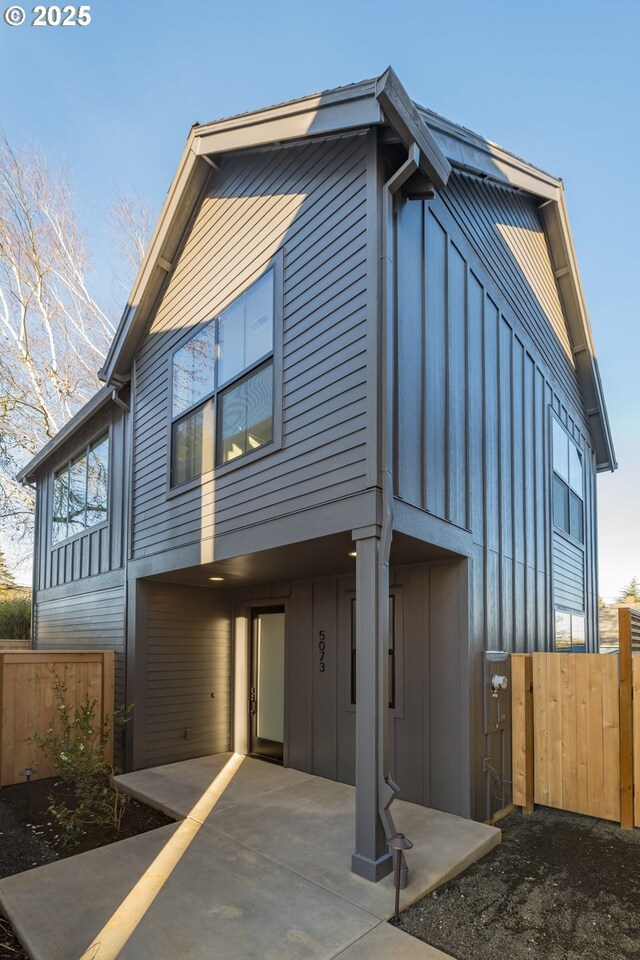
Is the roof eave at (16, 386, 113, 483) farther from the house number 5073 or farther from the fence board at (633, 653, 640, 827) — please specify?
the fence board at (633, 653, 640, 827)

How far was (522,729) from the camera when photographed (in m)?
5.96

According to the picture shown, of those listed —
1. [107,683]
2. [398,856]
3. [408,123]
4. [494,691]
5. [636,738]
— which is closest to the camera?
[398,856]

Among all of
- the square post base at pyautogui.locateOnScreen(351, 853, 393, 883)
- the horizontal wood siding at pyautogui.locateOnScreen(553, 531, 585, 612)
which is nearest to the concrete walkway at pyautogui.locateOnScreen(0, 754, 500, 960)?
the square post base at pyautogui.locateOnScreen(351, 853, 393, 883)

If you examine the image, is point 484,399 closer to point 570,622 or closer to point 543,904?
point 543,904

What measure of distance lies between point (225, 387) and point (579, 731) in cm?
471

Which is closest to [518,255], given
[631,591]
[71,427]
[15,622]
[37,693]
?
[71,427]

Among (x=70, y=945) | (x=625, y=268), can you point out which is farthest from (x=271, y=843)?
(x=625, y=268)

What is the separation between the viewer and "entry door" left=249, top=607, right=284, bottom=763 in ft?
25.3

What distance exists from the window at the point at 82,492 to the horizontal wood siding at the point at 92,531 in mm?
149

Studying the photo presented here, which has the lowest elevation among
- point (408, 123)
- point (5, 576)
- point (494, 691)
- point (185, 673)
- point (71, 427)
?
point (185, 673)

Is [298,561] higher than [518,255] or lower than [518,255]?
lower

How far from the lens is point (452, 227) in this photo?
6.20m

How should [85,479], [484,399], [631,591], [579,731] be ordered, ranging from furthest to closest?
1. [631,591]
2. [85,479]
3. [484,399]
4. [579,731]

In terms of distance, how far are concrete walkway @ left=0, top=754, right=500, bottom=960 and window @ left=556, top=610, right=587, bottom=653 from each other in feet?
13.9
